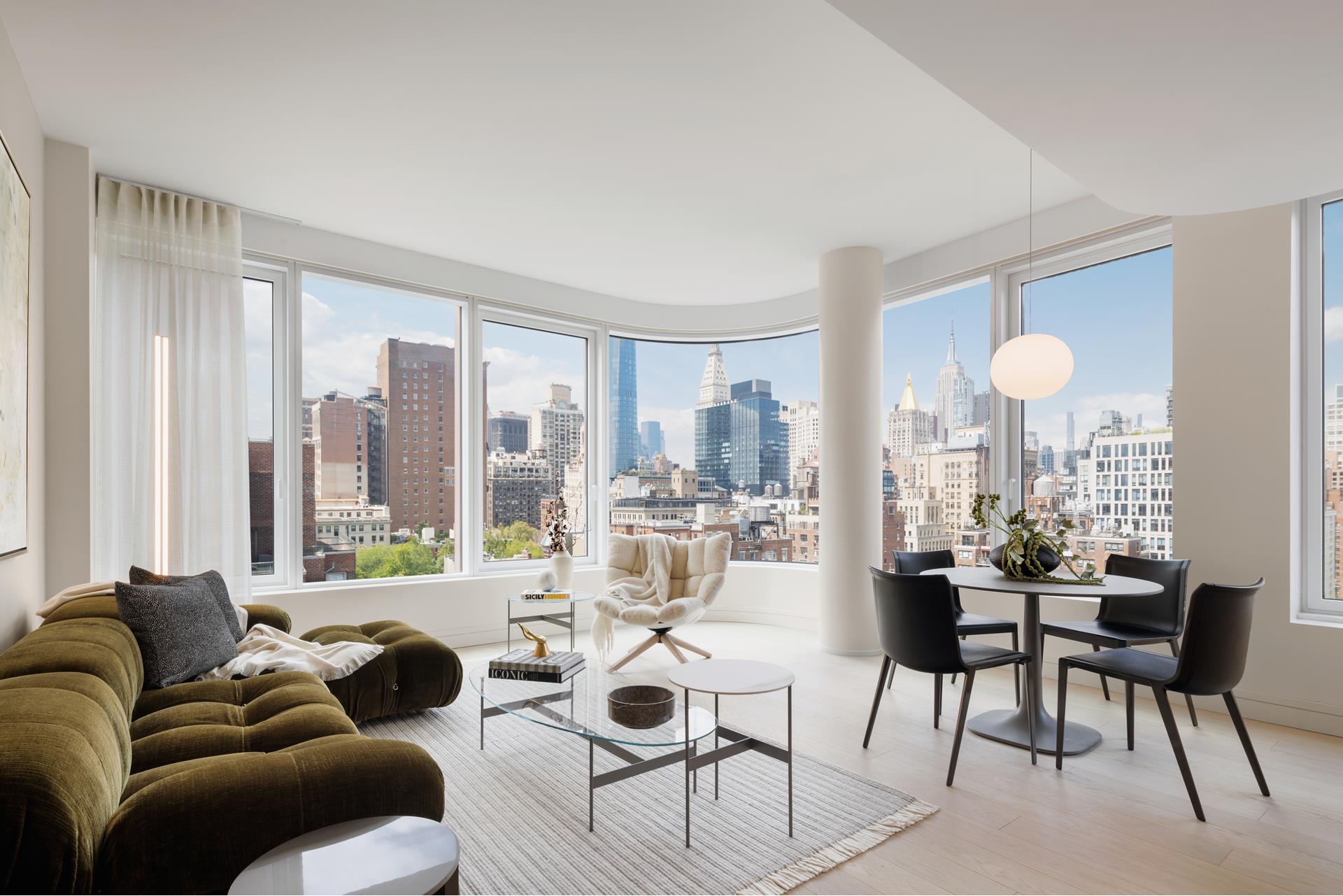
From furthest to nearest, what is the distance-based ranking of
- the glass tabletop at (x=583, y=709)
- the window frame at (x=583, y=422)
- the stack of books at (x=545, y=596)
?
the window frame at (x=583, y=422)
the stack of books at (x=545, y=596)
the glass tabletop at (x=583, y=709)

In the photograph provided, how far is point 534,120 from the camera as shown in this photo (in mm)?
3311

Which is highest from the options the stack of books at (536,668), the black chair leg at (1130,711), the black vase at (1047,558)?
the black vase at (1047,558)

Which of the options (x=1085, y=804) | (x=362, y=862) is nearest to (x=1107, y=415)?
(x=1085, y=804)

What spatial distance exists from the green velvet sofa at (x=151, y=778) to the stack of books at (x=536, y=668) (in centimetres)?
81

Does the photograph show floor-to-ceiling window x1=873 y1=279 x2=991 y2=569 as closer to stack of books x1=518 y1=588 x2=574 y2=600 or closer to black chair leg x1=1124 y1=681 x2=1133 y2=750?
black chair leg x1=1124 y1=681 x2=1133 y2=750

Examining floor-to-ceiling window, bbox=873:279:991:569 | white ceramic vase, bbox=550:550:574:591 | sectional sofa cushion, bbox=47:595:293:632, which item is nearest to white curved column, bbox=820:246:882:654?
floor-to-ceiling window, bbox=873:279:991:569

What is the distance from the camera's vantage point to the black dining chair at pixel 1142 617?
10.9ft

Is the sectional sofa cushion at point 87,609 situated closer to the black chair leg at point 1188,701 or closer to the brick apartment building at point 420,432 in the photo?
the brick apartment building at point 420,432

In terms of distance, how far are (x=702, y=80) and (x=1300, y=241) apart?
3176mm

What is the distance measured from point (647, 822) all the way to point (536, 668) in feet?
2.71

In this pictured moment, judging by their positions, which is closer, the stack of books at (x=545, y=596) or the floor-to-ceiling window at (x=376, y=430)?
the stack of books at (x=545, y=596)

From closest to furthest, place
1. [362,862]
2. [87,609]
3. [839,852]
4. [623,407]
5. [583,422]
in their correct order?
[362,862]
[839,852]
[87,609]
[583,422]
[623,407]

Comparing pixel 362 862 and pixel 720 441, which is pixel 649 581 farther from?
pixel 362 862

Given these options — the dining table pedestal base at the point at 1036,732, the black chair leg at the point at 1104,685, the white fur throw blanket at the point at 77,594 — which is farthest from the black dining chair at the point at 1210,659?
the white fur throw blanket at the point at 77,594
